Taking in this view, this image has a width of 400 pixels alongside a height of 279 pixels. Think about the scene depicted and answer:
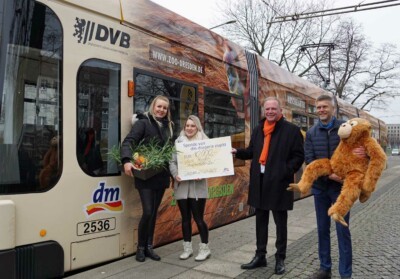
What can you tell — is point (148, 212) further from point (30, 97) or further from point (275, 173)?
point (30, 97)

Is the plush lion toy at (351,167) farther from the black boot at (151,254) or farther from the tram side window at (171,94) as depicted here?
the tram side window at (171,94)

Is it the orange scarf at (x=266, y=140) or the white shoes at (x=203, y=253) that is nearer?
the orange scarf at (x=266, y=140)

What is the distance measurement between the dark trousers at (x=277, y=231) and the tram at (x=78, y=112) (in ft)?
4.05

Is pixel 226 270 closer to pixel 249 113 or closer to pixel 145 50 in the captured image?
pixel 145 50

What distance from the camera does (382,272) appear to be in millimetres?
4293

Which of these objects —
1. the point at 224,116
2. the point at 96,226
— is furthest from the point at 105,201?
the point at 224,116

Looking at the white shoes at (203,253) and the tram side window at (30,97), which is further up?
the tram side window at (30,97)

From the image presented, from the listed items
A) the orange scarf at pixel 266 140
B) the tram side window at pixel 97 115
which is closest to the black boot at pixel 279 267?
the orange scarf at pixel 266 140

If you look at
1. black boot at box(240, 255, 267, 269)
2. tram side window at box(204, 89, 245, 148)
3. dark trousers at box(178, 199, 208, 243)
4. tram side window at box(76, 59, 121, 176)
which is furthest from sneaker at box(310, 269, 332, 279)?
tram side window at box(204, 89, 245, 148)

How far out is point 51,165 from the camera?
3662mm

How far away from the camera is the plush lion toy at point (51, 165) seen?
3.58 metres

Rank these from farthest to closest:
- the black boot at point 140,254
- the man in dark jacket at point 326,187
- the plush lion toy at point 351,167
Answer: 1. the black boot at point 140,254
2. the man in dark jacket at point 326,187
3. the plush lion toy at point 351,167

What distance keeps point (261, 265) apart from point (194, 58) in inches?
111

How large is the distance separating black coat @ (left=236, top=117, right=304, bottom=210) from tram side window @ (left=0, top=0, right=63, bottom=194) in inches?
79.1
